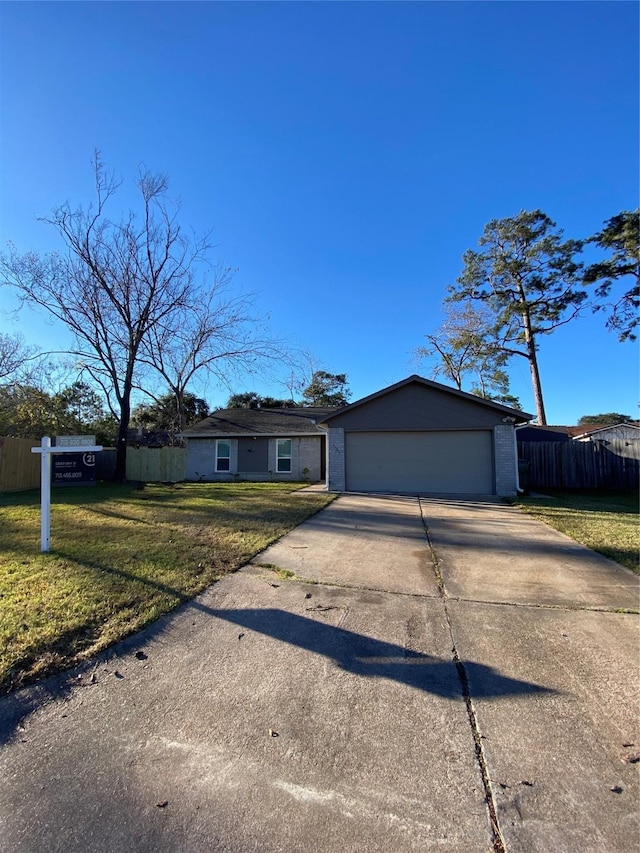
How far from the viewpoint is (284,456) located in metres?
18.8

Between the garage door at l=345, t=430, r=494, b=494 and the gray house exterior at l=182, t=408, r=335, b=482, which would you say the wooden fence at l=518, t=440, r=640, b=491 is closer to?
the garage door at l=345, t=430, r=494, b=494

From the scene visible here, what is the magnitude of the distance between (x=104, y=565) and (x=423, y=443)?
10367 millimetres

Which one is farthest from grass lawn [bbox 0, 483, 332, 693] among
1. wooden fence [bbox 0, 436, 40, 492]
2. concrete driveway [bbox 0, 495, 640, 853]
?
wooden fence [bbox 0, 436, 40, 492]

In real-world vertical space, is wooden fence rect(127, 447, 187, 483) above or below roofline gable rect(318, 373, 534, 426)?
below

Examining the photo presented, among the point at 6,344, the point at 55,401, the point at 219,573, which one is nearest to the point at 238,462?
the point at 55,401

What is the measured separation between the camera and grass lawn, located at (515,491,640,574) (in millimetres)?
5938

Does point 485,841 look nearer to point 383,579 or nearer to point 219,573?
point 383,579

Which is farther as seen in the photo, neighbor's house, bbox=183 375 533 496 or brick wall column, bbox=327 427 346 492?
brick wall column, bbox=327 427 346 492

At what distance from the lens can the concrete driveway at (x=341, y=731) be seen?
5.24ft

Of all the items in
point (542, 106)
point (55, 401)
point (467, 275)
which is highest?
point (467, 275)

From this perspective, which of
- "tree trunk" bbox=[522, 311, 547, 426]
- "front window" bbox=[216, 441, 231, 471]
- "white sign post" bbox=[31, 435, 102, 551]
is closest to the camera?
"white sign post" bbox=[31, 435, 102, 551]

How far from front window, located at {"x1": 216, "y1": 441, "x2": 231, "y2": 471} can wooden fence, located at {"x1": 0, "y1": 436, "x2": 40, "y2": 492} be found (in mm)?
6937

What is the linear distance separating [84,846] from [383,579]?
11.2ft

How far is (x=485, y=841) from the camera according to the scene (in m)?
1.55
